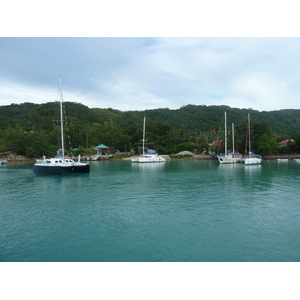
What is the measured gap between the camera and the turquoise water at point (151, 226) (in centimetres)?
918

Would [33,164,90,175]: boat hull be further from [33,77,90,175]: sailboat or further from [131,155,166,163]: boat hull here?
[131,155,166,163]: boat hull

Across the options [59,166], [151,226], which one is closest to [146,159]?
[59,166]

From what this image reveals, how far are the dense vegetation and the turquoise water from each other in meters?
20.7

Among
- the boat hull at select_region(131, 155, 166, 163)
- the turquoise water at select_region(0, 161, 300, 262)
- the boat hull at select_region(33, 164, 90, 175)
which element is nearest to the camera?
the turquoise water at select_region(0, 161, 300, 262)

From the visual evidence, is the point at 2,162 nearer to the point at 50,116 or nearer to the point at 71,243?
the point at 50,116

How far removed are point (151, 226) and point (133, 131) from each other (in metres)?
71.7

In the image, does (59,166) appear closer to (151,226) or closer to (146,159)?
(151,226)

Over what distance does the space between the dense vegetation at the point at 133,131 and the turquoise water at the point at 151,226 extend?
20704 mm

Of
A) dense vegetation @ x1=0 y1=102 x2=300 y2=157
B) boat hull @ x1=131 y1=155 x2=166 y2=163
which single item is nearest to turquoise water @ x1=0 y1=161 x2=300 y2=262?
dense vegetation @ x1=0 y1=102 x2=300 y2=157

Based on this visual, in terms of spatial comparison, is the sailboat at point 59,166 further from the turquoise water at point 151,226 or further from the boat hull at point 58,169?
the turquoise water at point 151,226

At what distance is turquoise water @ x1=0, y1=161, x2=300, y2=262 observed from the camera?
361 inches

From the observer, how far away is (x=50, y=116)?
102 m

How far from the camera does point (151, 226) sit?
12172mm

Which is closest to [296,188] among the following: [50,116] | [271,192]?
[271,192]
